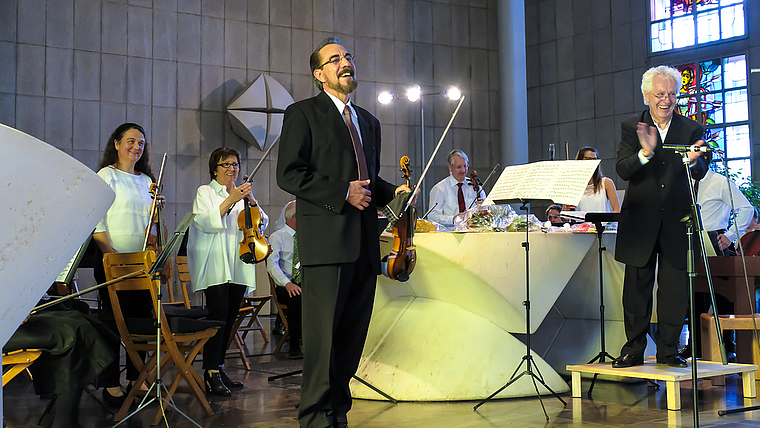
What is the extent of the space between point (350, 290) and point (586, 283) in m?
2.33

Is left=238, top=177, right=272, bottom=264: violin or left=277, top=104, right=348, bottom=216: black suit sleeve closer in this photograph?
left=277, top=104, right=348, bottom=216: black suit sleeve

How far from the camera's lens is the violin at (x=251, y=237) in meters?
4.27

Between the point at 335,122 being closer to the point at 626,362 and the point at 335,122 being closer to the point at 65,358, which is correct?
the point at 65,358

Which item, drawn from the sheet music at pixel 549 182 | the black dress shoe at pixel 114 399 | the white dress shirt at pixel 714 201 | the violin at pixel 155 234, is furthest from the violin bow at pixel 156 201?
the white dress shirt at pixel 714 201

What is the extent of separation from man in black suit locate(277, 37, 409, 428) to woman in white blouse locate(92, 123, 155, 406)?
162 cm

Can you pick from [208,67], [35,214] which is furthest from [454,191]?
[35,214]

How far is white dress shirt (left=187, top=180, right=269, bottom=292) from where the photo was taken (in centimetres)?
432

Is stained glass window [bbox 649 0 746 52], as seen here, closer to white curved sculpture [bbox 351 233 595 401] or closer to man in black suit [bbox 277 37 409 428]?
white curved sculpture [bbox 351 233 595 401]

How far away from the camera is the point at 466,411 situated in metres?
3.65

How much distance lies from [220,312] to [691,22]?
10.5 metres

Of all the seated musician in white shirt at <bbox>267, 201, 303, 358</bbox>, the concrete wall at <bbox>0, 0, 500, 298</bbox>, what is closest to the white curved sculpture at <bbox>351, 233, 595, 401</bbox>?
the seated musician in white shirt at <bbox>267, 201, 303, 358</bbox>

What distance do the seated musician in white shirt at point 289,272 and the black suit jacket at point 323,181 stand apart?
2.87 metres

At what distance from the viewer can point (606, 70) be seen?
41.0 feet

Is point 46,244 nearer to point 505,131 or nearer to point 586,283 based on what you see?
point 586,283
